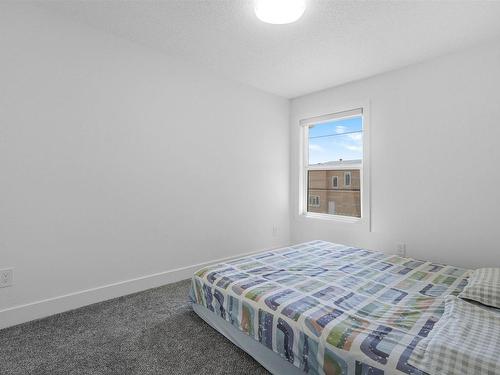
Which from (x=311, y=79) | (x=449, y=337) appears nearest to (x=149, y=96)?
(x=311, y=79)

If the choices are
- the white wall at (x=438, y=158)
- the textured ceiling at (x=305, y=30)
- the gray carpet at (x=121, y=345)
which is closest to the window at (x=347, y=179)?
the white wall at (x=438, y=158)

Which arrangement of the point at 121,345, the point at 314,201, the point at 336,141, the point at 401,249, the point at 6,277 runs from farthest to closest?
the point at 314,201 < the point at 336,141 < the point at 401,249 < the point at 6,277 < the point at 121,345

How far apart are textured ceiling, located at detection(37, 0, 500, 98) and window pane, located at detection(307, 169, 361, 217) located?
4.21ft

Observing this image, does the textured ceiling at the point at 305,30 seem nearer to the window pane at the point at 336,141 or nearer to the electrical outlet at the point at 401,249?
the window pane at the point at 336,141

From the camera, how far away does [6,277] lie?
1.88 m

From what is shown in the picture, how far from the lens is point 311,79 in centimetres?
319

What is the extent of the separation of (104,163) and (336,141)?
107 inches

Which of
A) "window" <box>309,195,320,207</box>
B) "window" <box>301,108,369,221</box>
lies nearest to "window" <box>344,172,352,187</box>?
"window" <box>301,108,369,221</box>

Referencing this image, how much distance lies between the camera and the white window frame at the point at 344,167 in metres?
3.12

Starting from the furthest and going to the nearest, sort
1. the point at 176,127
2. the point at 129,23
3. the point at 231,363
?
the point at 176,127, the point at 129,23, the point at 231,363

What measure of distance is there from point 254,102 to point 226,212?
1463 millimetres

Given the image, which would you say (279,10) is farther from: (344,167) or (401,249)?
(401,249)

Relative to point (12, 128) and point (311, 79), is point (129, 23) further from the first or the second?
point (311, 79)

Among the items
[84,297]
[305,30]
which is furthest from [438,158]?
[84,297]
